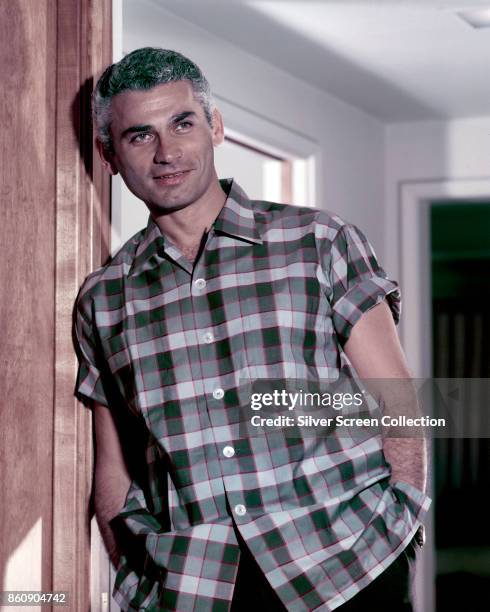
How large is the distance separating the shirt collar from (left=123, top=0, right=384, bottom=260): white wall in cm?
92

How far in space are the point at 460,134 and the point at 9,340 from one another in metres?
2.55

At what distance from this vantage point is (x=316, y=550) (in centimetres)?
138

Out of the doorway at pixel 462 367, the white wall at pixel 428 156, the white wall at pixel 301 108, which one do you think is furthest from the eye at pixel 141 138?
the doorway at pixel 462 367

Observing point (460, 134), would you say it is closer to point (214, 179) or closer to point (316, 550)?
point (214, 179)

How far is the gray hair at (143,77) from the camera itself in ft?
4.81

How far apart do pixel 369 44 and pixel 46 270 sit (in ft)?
5.12

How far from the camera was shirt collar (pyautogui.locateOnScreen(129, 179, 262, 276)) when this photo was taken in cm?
148

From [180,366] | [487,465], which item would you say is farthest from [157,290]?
[487,465]

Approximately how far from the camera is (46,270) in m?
1.59

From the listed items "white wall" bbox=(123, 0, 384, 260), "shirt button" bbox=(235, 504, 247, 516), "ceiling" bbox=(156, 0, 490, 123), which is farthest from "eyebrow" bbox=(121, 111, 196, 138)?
"ceiling" bbox=(156, 0, 490, 123)

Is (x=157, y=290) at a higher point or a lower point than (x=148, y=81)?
lower

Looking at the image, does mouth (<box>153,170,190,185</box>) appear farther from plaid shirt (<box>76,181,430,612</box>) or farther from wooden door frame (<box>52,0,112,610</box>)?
wooden door frame (<box>52,0,112,610</box>)

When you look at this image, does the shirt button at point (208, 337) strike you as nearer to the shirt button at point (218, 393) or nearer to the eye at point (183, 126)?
the shirt button at point (218, 393)

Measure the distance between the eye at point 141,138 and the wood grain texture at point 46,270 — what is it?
14 centimetres
